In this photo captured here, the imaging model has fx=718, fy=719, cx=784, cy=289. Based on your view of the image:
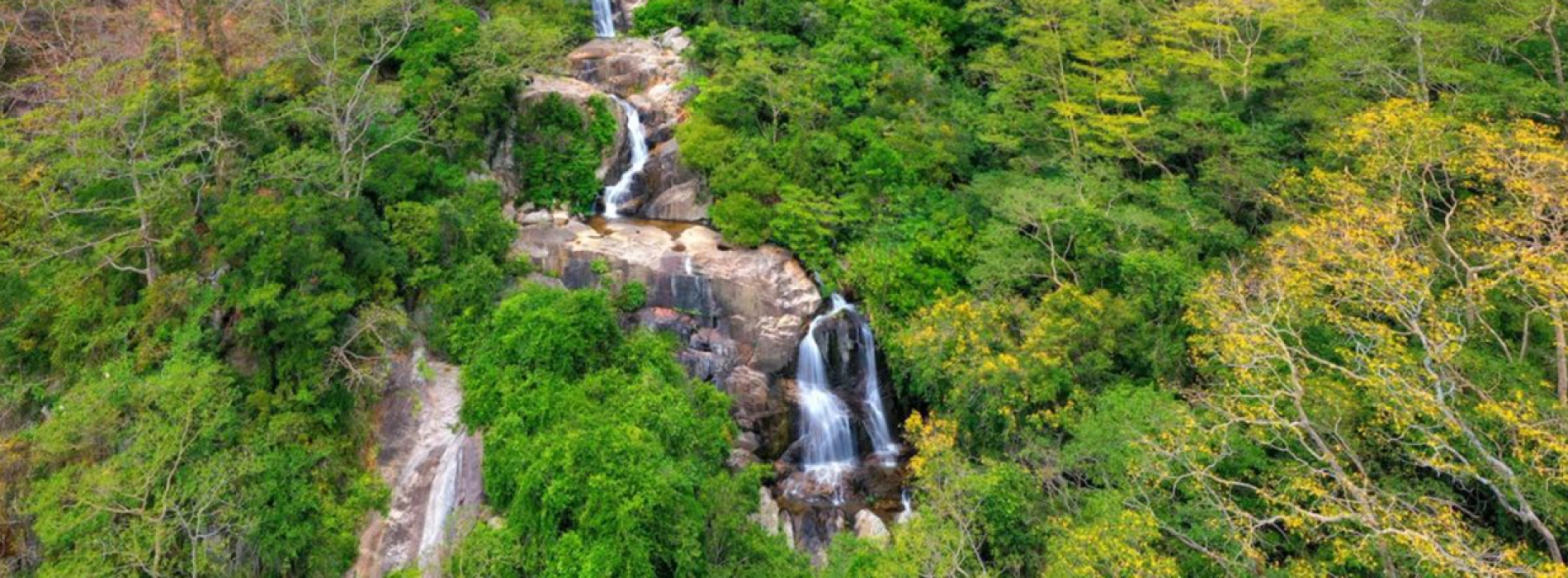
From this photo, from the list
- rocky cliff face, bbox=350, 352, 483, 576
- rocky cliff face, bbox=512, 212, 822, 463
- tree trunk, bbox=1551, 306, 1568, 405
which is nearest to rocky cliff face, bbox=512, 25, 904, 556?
rocky cliff face, bbox=512, 212, 822, 463

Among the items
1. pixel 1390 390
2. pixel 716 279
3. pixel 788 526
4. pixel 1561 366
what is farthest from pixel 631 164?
pixel 1561 366

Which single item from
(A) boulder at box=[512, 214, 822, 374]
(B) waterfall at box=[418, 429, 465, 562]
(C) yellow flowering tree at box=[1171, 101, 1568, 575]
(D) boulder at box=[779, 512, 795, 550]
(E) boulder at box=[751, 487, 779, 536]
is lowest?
(D) boulder at box=[779, 512, 795, 550]

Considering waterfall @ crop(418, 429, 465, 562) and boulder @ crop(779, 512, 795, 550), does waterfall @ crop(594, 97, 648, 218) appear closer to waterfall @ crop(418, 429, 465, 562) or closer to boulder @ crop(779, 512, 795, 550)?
waterfall @ crop(418, 429, 465, 562)

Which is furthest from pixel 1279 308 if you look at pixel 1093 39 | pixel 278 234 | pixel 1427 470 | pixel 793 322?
pixel 278 234

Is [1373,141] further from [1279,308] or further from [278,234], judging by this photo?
[278,234]

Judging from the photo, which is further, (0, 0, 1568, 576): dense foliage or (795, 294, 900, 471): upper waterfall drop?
(795, 294, 900, 471): upper waterfall drop
